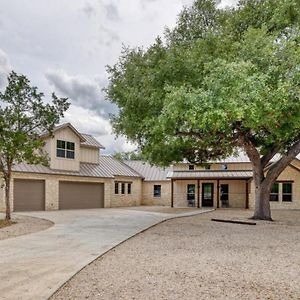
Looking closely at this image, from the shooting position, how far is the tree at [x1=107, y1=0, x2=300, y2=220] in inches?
415

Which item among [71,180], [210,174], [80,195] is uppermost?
[210,174]

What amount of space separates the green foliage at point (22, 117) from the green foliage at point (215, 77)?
329 cm

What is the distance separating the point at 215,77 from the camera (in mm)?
10797

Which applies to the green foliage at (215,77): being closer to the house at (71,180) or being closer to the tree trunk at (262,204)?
the tree trunk at (262,204)

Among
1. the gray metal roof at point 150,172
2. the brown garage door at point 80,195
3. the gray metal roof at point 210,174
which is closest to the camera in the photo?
the brown garage door at point 80,195

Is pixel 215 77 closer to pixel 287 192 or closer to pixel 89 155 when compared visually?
pixel 89 155

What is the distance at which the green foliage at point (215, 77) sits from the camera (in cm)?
1053

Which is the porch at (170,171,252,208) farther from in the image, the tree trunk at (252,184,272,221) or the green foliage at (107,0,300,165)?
the green foliage at (107,0,300,165)

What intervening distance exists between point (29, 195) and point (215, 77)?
17.5 metres

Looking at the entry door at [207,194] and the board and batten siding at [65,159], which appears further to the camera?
the entry door at [207,194]

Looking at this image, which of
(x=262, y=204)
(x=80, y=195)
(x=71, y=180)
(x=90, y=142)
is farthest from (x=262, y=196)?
(x=90, y=142)

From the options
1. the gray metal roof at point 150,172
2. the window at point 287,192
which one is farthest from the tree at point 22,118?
the window at point 287,192

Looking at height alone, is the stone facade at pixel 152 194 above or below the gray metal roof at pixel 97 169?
below

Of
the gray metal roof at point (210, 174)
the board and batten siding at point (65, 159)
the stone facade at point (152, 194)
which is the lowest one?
the stone facade at point (152, 194)
